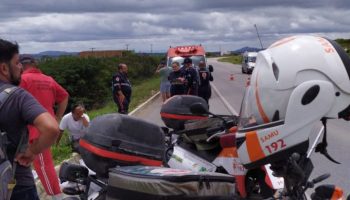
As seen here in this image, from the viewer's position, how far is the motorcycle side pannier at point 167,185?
3092 millimetres

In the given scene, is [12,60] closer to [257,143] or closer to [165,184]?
[165,184]

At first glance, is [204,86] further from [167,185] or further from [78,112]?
[167,185]

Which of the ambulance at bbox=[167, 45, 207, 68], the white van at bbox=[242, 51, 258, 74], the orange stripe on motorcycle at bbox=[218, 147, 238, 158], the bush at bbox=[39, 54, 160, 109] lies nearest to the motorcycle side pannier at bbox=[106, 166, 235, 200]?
the orange stripe on motorcycle at bbox=[218, 147, 238, 158]

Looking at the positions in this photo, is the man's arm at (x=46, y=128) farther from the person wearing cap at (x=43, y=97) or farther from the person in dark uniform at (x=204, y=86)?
the person in dark uniform at (x=204, y=86)

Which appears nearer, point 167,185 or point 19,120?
point 167,185

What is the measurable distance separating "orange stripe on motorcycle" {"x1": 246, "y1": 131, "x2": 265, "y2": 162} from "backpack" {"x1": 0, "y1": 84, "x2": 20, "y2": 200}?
55.2 inches

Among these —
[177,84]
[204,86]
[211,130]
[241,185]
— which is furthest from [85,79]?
[241,185]

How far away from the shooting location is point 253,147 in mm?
3314

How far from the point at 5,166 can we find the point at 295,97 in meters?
1.70

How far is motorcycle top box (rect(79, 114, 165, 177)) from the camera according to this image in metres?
3.99

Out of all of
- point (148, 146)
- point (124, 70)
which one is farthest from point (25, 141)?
point (124, 70)

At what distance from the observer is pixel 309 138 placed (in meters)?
3.28

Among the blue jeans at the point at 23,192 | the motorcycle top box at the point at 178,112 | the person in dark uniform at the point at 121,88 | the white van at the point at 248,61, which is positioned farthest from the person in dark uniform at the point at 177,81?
the white van at the point at 248,61

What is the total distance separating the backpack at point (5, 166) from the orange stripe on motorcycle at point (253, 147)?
1403mm
